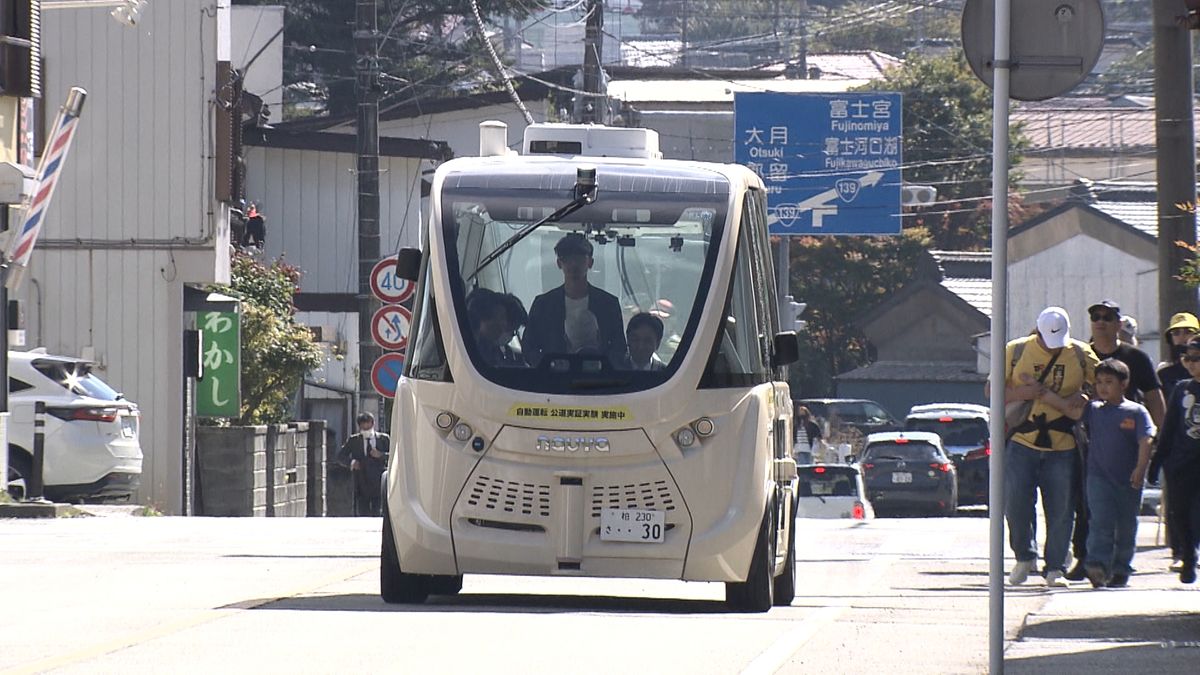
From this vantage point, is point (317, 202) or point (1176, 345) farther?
point (317, 202)

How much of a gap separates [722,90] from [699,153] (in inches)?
91.1

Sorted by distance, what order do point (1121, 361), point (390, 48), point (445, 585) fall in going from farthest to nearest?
1. point (390, 48)
2. point (1121, 361)
3. point (445, 585)

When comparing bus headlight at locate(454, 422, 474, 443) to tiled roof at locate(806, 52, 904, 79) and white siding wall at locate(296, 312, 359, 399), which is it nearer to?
white siding wall at locate(296, 312, 359, 399)

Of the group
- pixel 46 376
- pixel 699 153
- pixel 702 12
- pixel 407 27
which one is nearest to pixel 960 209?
pixel 699 153

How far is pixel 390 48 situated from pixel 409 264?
43.4m

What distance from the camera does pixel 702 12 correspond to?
351 ft

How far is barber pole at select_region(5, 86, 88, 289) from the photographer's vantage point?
910 inches

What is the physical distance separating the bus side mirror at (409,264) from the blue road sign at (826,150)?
23623mm

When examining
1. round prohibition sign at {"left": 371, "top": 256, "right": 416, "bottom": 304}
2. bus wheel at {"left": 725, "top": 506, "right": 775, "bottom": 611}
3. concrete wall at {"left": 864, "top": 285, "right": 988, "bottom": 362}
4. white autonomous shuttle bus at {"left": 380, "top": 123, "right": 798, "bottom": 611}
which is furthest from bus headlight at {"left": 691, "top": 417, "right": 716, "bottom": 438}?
concrete wall at {"left": 864, "top": 285, "right": 988, "bottom": 362}

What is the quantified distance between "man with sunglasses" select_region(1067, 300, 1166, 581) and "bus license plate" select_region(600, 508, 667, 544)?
4.15 metres

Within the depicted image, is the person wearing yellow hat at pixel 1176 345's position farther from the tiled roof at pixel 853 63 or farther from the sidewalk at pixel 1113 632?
the tiled roof at pixel 853 63

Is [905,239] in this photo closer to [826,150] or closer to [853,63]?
[826,150]

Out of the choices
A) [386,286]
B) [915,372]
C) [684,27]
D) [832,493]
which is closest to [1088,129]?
[915,372]

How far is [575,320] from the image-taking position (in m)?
11.6
